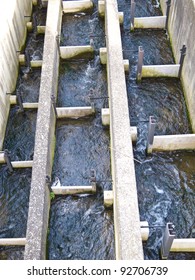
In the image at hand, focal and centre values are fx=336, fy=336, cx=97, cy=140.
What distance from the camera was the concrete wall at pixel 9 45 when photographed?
477 inches

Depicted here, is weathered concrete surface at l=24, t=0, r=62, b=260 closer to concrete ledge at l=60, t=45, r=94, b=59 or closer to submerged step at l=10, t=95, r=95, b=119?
submerged step at l=10, t=95, r=95, b=119

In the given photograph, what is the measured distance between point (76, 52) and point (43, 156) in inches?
235

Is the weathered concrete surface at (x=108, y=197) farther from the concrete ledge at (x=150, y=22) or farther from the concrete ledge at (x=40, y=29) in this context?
the concrete ledge at (x=40, y=29)

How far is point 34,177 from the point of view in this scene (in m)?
9.40

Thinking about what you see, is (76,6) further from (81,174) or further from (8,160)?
(81,174)

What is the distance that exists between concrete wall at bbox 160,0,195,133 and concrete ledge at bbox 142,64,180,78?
0.43m

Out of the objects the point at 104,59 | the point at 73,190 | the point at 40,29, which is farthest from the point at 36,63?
the point at 73,190

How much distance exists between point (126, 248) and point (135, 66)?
8383 millimetres

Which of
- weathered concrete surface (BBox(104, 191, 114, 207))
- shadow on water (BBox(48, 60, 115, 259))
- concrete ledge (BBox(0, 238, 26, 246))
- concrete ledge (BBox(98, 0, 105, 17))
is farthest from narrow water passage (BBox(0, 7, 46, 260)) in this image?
concrete ledge (BBox(98, 0, 105, 17))

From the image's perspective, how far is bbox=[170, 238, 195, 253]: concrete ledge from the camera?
8.71 metres

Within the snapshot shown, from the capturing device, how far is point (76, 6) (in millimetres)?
16250

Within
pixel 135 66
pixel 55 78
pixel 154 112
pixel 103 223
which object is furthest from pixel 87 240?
pixel 135 66

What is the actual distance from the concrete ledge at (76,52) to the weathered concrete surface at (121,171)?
4.51 feet

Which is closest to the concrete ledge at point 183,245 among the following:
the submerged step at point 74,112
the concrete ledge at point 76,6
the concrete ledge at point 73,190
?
the concrete ledge at point 73,190
